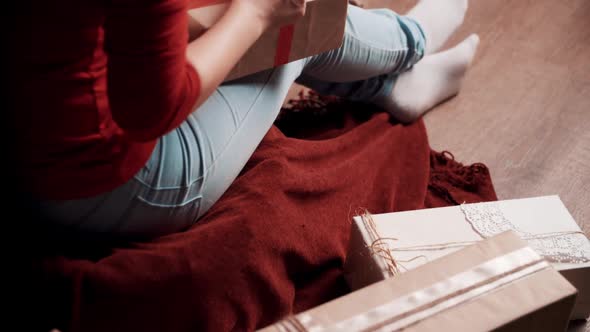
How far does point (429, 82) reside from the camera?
1501 mm

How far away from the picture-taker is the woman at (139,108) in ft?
2.30

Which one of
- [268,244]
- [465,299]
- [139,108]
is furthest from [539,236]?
[139,108]

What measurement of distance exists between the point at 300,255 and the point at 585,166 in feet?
2.35

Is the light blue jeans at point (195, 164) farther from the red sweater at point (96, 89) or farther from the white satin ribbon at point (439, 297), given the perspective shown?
the white satin ribbon at point (439, 297)

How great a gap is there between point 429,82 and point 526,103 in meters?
0.26

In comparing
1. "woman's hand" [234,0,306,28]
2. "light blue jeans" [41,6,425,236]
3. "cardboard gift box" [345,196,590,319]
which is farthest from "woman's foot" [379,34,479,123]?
"woman's hand" [234,0,306,28]

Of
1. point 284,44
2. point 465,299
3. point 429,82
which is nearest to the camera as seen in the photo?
point 465,299

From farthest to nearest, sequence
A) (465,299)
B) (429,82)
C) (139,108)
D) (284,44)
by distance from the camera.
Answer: (429,82) < (284,44) < (465,299) < (139,108)

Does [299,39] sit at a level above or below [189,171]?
above

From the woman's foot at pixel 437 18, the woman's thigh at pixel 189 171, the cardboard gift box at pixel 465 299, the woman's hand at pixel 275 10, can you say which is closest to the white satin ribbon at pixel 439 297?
the cardboard gift box at pixel 465 299

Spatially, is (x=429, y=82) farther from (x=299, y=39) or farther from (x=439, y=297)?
(x=439, y=297)

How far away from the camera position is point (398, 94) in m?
1.44

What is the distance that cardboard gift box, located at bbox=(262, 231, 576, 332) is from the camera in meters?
0.83

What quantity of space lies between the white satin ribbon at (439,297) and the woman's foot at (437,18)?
0.72 metres
